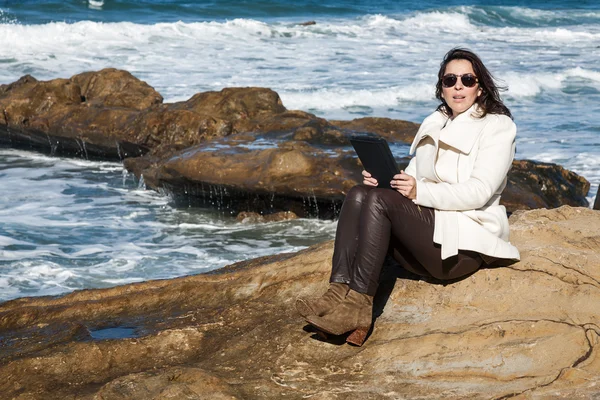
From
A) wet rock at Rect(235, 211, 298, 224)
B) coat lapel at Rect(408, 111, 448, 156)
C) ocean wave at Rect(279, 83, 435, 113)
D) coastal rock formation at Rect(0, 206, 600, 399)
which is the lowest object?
ocean wave at Rect(279, 83, 435, 113)

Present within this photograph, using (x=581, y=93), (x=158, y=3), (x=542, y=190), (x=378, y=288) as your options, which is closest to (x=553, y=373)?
(x=378, y=288)

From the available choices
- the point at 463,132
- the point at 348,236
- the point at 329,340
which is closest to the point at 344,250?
the point at 348,236

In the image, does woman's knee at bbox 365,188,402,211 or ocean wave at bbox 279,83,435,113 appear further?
ocean wave at bbox 279,83,435,113

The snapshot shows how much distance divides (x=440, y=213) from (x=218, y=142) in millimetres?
6406

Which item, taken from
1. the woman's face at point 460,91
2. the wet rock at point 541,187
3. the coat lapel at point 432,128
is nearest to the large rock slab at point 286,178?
the wet rock at point 541,187

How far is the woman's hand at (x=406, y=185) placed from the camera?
425 centimetres

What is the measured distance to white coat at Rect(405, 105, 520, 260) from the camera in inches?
169

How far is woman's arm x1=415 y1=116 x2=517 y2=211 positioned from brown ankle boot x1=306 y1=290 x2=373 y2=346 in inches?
21.9

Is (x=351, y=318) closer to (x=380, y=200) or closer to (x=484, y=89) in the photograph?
(x=380, y=200)

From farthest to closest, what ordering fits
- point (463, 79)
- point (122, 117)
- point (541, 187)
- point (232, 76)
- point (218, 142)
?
point (232, 76) < point (122, 117) < point (218, 142) < point (541, 187) < point (463, 79)

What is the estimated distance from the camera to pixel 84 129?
43.0 ft

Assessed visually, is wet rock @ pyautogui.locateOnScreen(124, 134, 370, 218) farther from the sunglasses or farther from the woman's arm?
the woman's arm

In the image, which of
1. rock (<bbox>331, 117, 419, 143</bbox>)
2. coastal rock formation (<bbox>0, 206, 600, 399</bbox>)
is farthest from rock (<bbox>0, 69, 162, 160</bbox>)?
coastal rock formation (<bbox>0, 206, 600, 399</bbox>)

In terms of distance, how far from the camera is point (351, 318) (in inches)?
167
